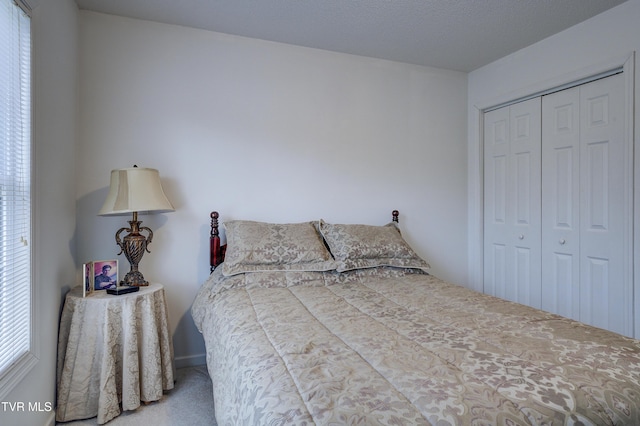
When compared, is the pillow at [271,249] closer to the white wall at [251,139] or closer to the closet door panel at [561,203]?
the white wall at [251,139]

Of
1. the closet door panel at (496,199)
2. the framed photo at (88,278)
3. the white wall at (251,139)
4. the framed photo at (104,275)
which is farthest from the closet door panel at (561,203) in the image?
the framed photo at (88,278)

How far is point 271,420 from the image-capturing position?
34.4 inches

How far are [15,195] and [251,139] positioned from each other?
156 centimetres

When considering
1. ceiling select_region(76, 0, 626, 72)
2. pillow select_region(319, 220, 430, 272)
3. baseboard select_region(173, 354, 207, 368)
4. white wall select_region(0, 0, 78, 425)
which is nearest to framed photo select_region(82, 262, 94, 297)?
white wall select_region(0, 0, 78, 425)

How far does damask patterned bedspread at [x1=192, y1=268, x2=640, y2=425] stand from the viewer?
2.91 ft

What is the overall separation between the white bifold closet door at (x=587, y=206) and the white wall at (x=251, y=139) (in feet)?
2.73

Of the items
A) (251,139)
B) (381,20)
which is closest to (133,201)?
(251,139)

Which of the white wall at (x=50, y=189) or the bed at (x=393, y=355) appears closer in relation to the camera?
the bed at (x=393, y=355)

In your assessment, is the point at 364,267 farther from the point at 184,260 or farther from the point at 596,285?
the point at 596,285

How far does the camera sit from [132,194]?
2047mm

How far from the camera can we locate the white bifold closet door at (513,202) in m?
2.91

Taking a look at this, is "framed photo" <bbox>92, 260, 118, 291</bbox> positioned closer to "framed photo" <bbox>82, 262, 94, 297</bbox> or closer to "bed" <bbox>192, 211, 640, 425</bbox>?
"framed photo" <bbox>82, 262, 94, 297</bbox>

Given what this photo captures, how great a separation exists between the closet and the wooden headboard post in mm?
2503

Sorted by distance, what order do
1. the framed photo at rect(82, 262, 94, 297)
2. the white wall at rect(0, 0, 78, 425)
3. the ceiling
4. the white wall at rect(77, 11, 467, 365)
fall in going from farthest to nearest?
the white wall at rect(77, 11, 467, 365) → the ceiling → the framed photo at rect(82, 262, 94, 297) → the white wall at rect(0, 0, 78, 425)
